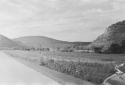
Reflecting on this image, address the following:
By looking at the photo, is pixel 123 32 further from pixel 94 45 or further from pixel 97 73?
pixel 97 73

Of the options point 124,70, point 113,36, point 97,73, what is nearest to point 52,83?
point 97,73

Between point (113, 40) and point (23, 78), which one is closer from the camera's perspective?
point (23, 78)

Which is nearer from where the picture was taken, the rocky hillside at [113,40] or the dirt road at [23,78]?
the dirt road at [23,78]

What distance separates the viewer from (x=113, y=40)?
26.9 metres

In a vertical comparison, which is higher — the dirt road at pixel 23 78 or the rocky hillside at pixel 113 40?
the rocky hillside at pixel 113 40

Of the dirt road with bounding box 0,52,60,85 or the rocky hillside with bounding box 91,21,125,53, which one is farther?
the rocky hillside with bounding box 91,21,125,53

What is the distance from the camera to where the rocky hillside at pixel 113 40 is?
2455 cm

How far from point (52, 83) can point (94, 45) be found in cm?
1789

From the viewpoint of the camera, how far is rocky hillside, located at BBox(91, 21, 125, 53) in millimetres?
24555

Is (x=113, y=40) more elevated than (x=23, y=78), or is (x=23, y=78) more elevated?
(x=113, y=40)

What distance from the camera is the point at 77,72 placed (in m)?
18.4

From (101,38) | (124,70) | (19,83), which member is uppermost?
(101,38)

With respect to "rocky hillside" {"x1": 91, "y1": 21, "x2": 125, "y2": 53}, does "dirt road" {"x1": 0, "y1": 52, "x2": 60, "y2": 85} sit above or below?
below

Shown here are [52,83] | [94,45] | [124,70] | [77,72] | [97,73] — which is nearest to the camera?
[124,70]
